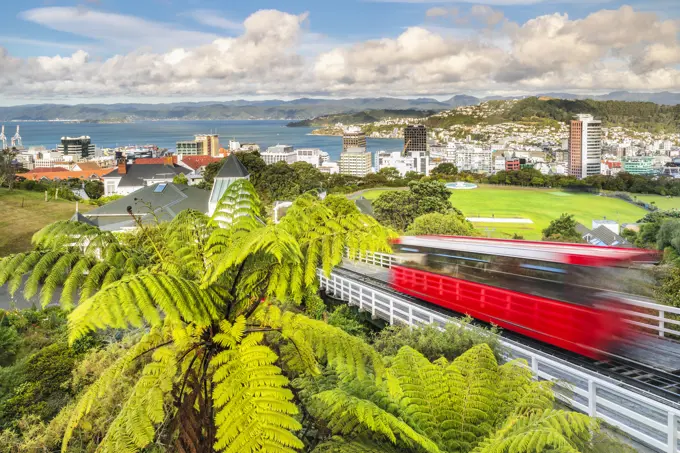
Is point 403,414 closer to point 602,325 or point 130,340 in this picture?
point 130,340

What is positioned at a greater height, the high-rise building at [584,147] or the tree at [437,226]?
the high-rise building at [584,147]

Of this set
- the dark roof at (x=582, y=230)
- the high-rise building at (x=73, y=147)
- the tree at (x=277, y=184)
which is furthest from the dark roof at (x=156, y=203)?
the high-rise building at (x=73, y=147)

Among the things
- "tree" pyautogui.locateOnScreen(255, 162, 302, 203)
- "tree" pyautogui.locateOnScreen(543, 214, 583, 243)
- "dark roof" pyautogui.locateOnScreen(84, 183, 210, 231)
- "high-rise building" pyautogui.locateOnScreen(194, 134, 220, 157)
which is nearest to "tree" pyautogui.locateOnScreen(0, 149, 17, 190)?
"dark roof" pyautogui.locateOnScreen(84, 183, 210, 231)

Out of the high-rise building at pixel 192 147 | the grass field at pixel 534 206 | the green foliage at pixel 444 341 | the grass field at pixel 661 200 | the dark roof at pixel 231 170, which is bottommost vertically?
A: the grass field at pixel 534 206

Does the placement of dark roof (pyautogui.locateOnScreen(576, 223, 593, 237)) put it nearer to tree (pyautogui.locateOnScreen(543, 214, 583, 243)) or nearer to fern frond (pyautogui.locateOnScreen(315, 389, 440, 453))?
tree (pyautogui.locateOnScreen(543, 214, 583, 243))

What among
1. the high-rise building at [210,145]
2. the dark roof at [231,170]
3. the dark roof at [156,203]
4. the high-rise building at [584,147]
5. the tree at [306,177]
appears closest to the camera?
the dark roof at [156,203]

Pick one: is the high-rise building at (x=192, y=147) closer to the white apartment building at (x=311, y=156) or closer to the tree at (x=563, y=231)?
the white apartment building at (x=311, y=156)

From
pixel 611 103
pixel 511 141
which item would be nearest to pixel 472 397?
pixel 511 141
